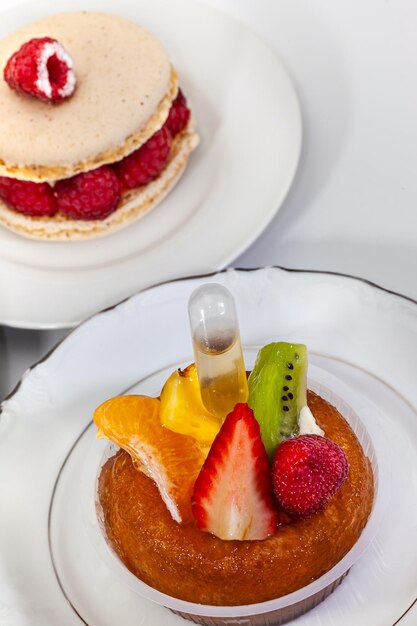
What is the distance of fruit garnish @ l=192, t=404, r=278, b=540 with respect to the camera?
105 centimetres

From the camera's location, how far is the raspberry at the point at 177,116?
1.81m

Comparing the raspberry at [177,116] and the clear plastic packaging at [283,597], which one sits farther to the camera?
the raspberry at [177,116]

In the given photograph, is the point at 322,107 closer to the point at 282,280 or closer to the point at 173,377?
the point at 282,280

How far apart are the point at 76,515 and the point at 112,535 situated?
0.45 feet

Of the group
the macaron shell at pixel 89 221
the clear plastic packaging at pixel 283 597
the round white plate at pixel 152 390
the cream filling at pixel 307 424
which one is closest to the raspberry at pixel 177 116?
the macaron shell at pixel 89 221

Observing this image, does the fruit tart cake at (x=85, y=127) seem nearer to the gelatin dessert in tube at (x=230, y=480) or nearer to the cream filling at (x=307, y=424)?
the gelatin dessert in tube at (x=230, y=480)

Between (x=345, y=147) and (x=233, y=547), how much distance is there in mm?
985

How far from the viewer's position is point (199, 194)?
5.87 ft

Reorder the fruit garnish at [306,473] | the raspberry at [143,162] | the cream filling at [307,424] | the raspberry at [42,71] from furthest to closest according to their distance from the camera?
1. the raspberry at [143,162]
2. the raspberry at [42,71]
3. the cream filling at [307,424]
4. the fruit garnish at [306,473]

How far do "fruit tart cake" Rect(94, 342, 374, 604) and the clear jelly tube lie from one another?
3cm

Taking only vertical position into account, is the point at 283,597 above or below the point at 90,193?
below

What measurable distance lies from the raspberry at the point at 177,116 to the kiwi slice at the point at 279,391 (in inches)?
31.3

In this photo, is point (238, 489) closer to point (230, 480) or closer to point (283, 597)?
point (230, 480)

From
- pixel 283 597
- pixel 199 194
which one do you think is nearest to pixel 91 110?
pixel 199 194
